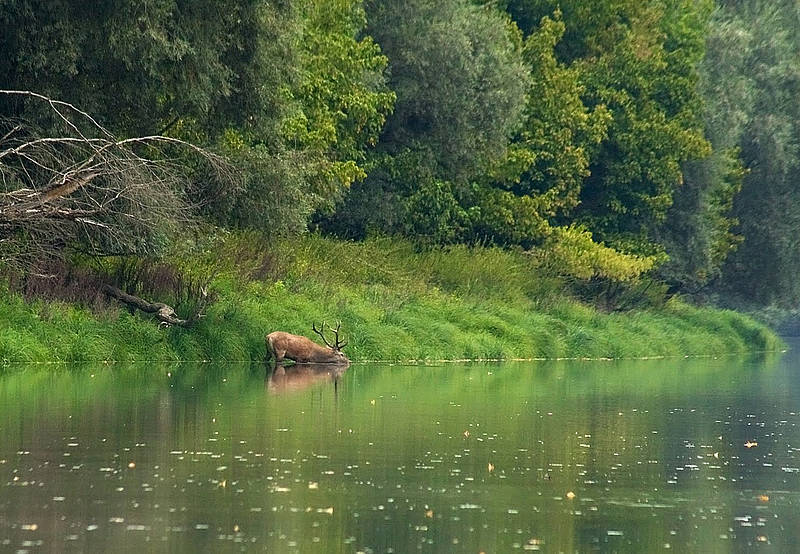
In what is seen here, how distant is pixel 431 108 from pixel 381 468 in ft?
98.8

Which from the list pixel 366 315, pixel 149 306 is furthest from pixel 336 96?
pixel 149 306

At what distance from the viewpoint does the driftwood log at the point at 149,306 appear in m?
31.9

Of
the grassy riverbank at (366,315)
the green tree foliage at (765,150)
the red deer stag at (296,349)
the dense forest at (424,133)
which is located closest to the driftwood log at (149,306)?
the grassy riverbank at (366,315)

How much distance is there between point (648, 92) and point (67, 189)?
29197 mm

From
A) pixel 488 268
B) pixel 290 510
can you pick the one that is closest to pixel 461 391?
pixel 290 510

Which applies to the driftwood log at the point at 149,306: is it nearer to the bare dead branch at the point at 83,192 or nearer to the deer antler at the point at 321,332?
the bare dead branch at the point at 83,192

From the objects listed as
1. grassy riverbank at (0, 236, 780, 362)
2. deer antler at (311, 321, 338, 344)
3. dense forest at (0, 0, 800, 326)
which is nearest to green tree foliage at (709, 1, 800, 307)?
dense forest at (0, 0, 800, 326)

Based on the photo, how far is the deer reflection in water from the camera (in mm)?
25852

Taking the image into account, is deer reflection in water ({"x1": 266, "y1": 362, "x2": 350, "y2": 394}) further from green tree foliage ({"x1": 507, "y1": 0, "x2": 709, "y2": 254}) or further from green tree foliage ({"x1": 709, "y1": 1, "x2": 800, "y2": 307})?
green tree foliage ({"x1": 709, "y1": 1, "x2": 800, "y2": 307})

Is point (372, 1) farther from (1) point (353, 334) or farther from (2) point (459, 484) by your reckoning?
(2) point (459, 484)

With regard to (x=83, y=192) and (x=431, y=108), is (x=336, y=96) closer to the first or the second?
(x=431, y=108)

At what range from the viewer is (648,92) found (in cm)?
5250

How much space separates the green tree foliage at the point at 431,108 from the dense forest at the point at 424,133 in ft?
0.20

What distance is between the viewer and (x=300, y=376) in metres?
29.0
